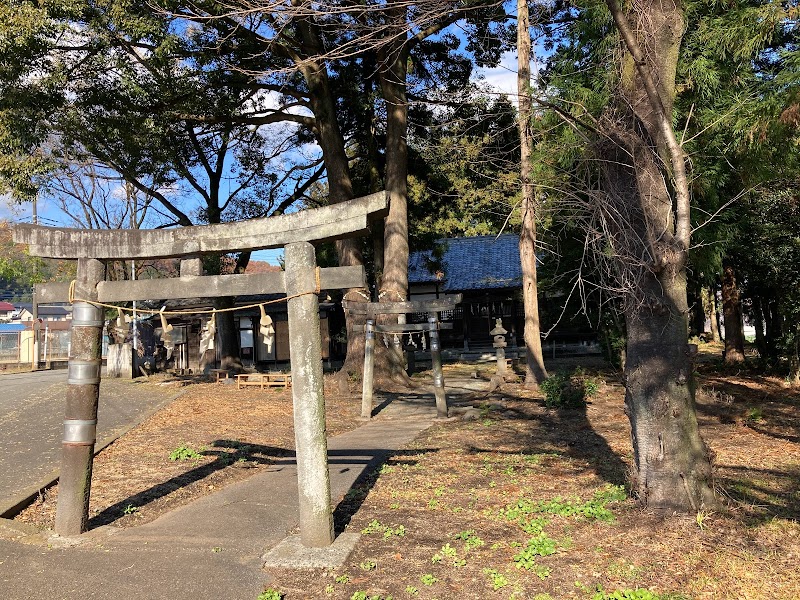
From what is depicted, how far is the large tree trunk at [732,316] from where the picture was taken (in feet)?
58.9

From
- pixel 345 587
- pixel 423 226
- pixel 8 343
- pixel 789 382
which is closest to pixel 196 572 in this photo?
pixel 345 587

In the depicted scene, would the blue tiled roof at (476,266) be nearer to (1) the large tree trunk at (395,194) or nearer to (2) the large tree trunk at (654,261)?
(1) the large tree trunk at (395,194)

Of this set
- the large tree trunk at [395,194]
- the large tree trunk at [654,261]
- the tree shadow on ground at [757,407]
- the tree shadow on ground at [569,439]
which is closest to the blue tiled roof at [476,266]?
the large tree trunk at [395,194]

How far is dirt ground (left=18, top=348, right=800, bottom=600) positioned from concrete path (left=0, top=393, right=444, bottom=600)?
0.37m

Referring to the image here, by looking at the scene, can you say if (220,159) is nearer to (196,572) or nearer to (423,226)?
(423,226)

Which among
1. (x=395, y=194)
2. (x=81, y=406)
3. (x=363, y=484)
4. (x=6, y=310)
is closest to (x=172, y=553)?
(x=81, y=406)

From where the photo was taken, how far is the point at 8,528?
213 inches

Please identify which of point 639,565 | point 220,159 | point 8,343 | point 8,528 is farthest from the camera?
point 8,343

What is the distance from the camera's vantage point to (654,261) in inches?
194

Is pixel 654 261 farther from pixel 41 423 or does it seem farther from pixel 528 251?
pixel 41 423

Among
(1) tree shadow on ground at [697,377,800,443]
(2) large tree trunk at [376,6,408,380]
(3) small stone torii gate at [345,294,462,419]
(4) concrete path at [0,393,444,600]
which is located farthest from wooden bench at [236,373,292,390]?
(1) tree shadow on ground at [697,377,800,443]

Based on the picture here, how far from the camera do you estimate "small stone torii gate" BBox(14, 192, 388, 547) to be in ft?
15.8

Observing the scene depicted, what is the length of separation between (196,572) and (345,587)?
3.72ft

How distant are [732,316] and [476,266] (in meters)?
14.4
